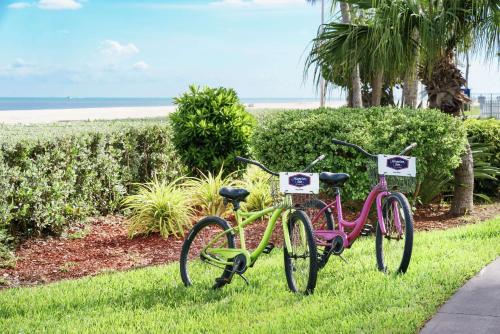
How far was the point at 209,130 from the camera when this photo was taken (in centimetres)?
1195

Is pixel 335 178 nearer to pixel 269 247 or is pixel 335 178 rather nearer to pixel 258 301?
pixel 269 247

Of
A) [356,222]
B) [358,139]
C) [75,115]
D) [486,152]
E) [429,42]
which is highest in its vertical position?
[429,42]

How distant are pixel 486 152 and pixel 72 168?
6665mm

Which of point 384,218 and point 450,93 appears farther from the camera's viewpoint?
point 450,93

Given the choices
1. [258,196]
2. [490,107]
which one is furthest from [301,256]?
[490,107]

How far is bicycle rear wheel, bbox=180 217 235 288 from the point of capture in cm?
580

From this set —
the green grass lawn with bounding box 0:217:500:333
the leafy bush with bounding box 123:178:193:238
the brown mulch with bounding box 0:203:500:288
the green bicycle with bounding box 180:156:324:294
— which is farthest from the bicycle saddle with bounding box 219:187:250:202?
the leafy bush with bounding box 123:178:193:238

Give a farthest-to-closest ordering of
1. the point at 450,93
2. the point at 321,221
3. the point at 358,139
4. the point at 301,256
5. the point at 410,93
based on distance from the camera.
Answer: the point at 410,93 → the point at 450,93 → the point at 358,139 → the point at 321,221 → the point at 301,256

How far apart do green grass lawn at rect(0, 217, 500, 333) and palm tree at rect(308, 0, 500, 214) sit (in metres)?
3.74

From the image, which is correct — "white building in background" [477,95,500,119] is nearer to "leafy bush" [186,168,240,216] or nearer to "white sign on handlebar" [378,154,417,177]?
"leafy bush" [186,168,240,216]

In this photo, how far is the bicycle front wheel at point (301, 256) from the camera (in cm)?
519

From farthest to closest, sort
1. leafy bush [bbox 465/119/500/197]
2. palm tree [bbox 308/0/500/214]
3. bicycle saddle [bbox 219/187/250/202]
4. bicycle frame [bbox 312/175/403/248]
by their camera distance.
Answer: leafy bush [bbox 465/119/500/197]
palm tree [bbox 308/0/500/214]
bicycle frame [bbox 312/175/403/248]
bicycle saddle [bbox 219/187/250/202]

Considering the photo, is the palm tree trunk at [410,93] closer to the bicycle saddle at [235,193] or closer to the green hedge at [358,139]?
the green hedge at [358,139]

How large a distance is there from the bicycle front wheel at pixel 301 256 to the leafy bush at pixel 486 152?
6447 millimetres
